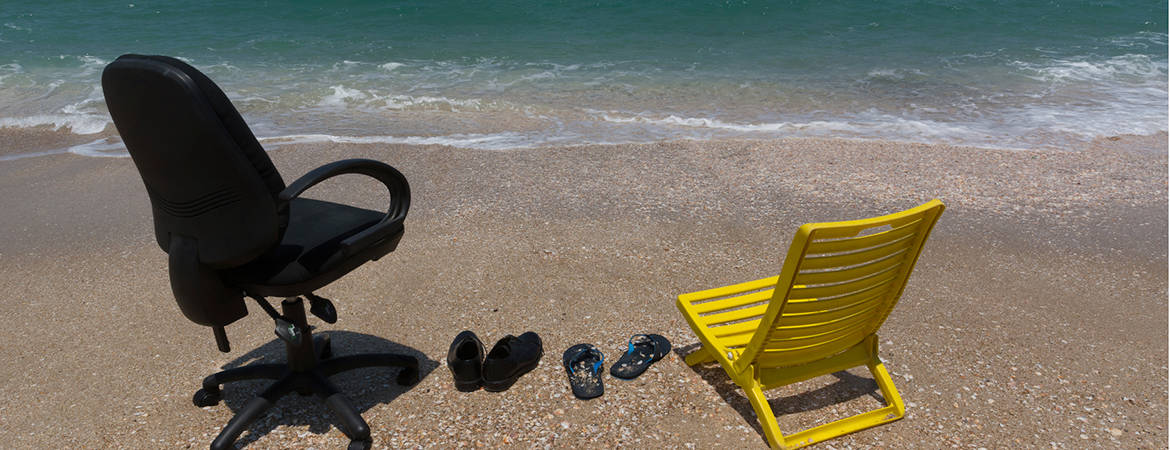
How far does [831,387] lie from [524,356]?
1.42 meters

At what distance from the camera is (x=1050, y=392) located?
3.41m

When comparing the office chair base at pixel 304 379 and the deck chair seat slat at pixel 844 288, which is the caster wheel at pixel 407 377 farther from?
the deck chair seat slat at pixel 844 288

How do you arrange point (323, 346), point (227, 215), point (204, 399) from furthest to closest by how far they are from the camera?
point (323, 346) < point (204, 399) < point (227, 215)

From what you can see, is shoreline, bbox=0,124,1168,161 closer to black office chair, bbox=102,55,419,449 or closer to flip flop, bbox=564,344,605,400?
flip flop, bbox=564,344,605,400

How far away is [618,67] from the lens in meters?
13.1

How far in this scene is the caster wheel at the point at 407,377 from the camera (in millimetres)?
3490

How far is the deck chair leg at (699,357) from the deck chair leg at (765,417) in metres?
0.43

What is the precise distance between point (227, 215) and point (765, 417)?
2122 mm

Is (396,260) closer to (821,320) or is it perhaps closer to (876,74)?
(821,320)

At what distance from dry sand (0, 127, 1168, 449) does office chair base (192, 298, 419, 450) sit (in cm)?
11

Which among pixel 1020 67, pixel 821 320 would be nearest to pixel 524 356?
pixel 821 320

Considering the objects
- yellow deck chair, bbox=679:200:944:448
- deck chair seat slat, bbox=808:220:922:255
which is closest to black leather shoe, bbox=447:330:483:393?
yellow deck chair, bbox=679:200:944:448

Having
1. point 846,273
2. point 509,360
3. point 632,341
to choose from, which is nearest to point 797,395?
point 632,341

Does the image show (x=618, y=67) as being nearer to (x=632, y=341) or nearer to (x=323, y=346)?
(x=632, y=341)
